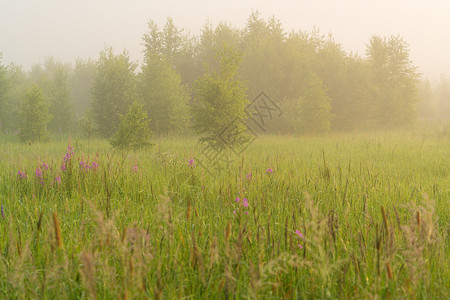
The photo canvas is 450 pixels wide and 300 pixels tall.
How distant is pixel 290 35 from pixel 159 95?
14.3 meters

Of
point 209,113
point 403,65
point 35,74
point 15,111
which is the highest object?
point 35,74

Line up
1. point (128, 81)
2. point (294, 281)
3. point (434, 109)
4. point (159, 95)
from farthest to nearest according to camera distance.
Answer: point (434, 109)
point (128, 81)
point (159, 95)
point (294, 281)

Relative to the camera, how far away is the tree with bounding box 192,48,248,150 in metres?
10.6

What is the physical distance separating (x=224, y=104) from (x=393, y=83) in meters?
20.8

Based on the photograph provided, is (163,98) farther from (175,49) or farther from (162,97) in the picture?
(175,49)

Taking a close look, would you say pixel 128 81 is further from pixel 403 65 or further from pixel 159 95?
pixel 403 65

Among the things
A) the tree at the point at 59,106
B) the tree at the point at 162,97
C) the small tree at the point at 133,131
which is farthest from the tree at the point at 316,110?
the tree at the point at 59,106

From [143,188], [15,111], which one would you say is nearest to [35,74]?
[15,111]

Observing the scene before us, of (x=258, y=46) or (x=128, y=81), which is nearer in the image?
(x=128, y=81)

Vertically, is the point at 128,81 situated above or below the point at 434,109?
above

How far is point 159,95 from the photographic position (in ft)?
70.8

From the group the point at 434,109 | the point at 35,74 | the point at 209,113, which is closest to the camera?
the point at 209,113

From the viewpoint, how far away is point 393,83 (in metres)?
25.2

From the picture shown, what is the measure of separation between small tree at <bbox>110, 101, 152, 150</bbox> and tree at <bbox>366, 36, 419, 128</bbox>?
2123cm
